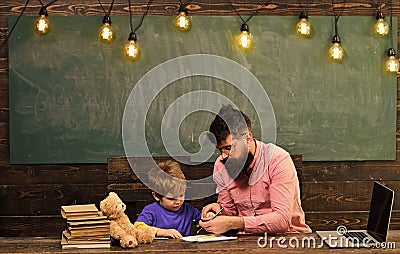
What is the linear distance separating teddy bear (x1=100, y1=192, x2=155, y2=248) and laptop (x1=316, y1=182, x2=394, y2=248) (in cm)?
79

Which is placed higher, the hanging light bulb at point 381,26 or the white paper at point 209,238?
the hanging light bulb at point 381,26

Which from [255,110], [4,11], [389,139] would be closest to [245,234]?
[255,110]

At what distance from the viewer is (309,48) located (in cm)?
482

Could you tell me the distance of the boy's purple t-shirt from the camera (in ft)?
11.9

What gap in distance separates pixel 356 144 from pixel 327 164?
0.24m

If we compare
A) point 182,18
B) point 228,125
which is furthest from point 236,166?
point 182,18

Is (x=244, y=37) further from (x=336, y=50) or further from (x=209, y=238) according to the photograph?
(x=209, y=238)

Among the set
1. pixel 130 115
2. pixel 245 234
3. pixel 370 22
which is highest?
pixel 370 22

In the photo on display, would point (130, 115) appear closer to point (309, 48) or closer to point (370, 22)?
point (309, 48)

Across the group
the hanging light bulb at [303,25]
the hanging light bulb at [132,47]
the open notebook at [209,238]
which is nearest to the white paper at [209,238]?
the open notebook at [209,238]

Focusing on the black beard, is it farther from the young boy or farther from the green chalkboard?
the green chalkboard

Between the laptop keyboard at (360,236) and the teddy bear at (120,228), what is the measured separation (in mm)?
877

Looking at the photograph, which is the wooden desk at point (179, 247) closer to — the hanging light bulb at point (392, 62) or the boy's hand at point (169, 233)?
the boy's hand at point (169, 233)

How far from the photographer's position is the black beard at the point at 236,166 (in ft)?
11.3
